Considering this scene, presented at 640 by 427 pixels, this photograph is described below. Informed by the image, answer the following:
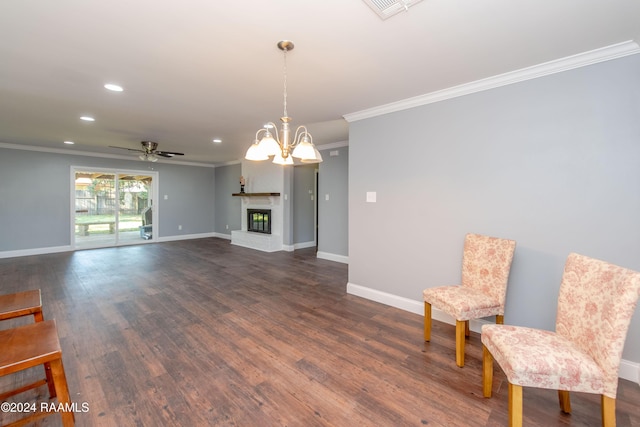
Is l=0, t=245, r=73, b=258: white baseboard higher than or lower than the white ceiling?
lower

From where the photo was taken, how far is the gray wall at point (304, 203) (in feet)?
23.2

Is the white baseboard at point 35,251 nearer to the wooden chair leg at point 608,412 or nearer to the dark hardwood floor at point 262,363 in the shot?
the dark hardwood floor at point 262,363

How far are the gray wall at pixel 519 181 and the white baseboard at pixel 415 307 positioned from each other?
0.07m

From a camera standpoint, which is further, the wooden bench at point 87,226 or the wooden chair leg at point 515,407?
the wooden bench at point 87,226

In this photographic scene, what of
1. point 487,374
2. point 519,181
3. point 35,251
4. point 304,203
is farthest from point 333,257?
point 35,251

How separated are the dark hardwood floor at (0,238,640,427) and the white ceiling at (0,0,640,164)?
2488 millimetres

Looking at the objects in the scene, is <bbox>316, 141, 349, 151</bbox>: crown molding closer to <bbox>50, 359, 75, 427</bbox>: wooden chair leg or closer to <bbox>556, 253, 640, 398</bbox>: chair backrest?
<bbox>556, 253, 640, 398</bbox>: chair backrest

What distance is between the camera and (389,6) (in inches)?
62.9

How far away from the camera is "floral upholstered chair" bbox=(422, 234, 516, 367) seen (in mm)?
2168

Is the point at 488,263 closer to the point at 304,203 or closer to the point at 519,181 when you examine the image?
the point at 519,181

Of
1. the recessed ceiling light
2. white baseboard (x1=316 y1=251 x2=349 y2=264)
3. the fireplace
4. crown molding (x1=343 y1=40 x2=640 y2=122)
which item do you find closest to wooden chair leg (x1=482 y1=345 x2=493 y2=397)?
crown molding (x1=343 y1=40 x2=640 y2=122)

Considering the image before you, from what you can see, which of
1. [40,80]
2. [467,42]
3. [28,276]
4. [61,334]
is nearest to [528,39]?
[467,42]

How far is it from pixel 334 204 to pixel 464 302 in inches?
151

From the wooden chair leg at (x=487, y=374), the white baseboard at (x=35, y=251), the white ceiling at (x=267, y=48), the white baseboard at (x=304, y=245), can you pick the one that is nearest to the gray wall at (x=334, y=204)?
the white baseboard at (x=304, y=245)
